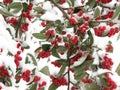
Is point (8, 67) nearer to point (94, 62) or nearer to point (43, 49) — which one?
point (43, 49)

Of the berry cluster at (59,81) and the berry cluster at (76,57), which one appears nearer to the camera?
the berry cluster at (76,57)

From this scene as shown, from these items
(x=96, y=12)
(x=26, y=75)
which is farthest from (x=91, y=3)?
(x=26, y=75)

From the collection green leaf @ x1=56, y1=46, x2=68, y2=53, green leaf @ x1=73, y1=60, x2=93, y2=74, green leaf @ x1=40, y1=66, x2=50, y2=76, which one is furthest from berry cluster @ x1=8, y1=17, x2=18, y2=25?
green leaf @ x1=73, y1=60, x2=93, y2=74

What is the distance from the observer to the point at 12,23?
127 inches

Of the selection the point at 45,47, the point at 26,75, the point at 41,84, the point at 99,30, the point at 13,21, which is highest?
the point at 99,30

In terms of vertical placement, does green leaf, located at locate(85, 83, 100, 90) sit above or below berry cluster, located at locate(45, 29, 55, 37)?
below

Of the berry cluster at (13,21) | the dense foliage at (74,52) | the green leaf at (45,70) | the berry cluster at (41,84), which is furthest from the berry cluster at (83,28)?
the berry cluster at (13,21)

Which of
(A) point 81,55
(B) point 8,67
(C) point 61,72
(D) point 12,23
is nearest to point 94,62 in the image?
(A) point 81,55

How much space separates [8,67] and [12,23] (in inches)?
35.8

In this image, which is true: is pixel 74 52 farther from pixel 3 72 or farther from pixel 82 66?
pixel 3 72

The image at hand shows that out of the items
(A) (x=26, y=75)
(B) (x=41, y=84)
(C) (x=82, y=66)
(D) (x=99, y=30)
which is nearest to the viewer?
(C) (x=82, y=66)

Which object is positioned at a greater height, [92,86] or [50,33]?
[50,33]

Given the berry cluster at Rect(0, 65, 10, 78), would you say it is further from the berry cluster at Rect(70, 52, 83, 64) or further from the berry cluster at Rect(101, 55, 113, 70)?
the berry cluster at Rect(101, 55, 113, 70)

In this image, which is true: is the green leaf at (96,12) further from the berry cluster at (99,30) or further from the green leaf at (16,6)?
the green leaf at (16,6)
